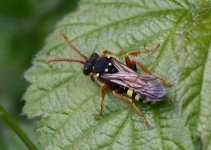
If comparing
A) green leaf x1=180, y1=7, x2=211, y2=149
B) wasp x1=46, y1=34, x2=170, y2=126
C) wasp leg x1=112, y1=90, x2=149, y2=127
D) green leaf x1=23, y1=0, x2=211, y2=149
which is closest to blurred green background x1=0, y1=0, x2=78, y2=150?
green leaf x1=23, y1=0, x2=211, y2=149

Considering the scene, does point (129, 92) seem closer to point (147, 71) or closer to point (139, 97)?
point (139, 97)

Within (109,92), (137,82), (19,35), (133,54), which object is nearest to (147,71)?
(137,82)

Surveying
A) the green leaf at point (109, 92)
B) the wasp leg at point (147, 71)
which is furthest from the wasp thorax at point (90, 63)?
the wasp leg at point (147, 71)

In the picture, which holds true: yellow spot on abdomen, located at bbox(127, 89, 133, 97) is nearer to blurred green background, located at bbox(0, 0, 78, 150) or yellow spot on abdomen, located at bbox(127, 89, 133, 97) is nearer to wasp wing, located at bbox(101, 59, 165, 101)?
wasp wing, located at bbox(101, 59, 165, 101)

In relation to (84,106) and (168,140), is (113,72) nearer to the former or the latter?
(84,106)

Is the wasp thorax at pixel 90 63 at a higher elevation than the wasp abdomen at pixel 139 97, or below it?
higher

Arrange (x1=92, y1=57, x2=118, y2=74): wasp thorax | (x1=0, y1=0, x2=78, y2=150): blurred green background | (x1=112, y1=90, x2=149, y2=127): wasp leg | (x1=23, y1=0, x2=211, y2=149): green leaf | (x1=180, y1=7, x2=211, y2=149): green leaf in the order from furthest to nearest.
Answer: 1. (x1=0, y1=0, x2=78, y2=150): blurred green background
2. (x1=92, y1=57, x2=118, y2=74): wasp thorax
3. (x1=112, y1=90, x2=149, y2=127): wasp leg
4. (x1=23, y1=0, x2=211, y2=149): green leaf
5. (x1=180, y1=7, x2=211, y2=149): green leaf

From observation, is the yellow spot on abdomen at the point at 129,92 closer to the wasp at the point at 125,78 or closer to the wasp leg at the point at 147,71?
the wasp at the point at 125,78
